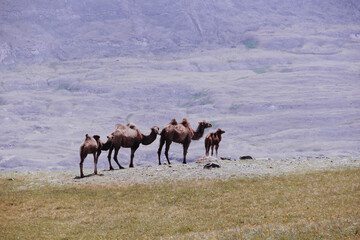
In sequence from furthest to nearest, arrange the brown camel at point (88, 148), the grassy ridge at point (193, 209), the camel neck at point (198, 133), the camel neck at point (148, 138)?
the camel neck at point (198, 133), the camel neck at point (148, 138), the brown camel at point (88, 148), the grassy ridge at point (193, 209)

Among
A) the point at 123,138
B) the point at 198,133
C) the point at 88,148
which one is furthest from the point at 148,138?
the point at 88,148

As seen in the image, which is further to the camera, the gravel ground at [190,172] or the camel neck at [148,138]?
the camel neck at [148,138]

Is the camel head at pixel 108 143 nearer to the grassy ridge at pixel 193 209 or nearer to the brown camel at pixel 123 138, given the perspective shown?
the brown camel at pixel 123 138

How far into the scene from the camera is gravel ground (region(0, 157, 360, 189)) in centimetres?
3134

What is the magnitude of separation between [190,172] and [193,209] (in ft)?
25.9

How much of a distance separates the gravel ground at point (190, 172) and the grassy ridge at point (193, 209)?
1.35 meters

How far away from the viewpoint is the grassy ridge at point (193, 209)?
18781 millimetres

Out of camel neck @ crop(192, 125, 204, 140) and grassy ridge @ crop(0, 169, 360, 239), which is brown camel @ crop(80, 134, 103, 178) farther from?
camel neck @ crop(192, 125, 204, 140)

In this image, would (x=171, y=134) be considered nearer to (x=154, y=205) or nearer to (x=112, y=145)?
(x=112, y=145)

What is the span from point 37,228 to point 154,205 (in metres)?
6.37

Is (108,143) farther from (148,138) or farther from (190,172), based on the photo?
(190,172)

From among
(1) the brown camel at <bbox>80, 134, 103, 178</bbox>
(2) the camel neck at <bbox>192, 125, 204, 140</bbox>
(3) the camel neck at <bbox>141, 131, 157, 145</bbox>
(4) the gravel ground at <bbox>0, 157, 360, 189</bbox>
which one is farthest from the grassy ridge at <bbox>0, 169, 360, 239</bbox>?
(2) the camel neck at <bbox>192, 125, 204, 140</bbox>

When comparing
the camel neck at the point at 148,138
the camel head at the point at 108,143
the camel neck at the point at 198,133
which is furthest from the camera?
the camel neck at the point at 198,133

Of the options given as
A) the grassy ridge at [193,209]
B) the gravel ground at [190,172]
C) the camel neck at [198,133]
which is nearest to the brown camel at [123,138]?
the gravel ground at [190,172]
